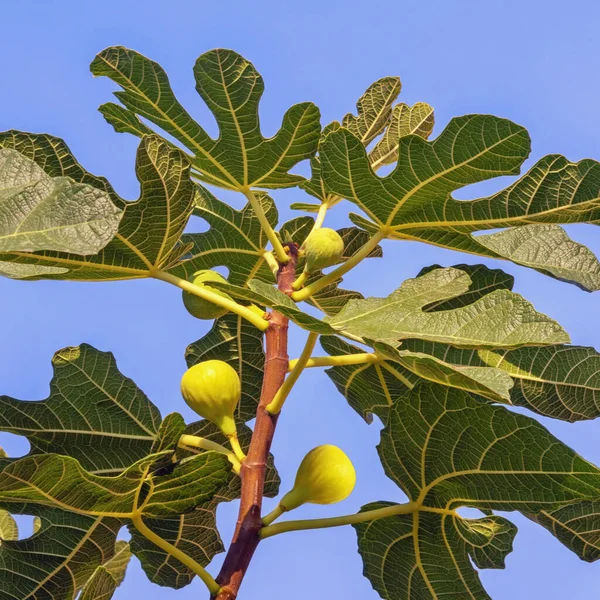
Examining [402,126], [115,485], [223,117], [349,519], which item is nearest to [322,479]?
[349,519]

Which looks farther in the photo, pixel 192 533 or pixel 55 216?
pixel 192 533

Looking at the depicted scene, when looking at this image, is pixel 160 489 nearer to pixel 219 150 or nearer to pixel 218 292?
pixel 218 292

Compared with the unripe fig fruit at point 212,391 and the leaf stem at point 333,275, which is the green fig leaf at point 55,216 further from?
the leaf stem at point 333,275

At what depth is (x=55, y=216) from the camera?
4.02 ft

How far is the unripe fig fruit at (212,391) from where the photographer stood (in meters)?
1.53

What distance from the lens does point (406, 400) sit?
5.14 ft

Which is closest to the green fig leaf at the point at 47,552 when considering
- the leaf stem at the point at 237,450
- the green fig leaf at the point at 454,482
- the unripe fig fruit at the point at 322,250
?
the leaf stem at the point at 237,450

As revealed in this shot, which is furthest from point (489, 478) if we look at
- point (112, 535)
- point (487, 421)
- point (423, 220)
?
point (112, 535)

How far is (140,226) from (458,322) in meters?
0.64

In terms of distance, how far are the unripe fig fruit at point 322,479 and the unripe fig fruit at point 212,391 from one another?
0.53 ft

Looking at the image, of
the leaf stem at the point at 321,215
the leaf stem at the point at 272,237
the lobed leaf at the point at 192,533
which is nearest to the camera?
the leaf stem at the point at 272,237

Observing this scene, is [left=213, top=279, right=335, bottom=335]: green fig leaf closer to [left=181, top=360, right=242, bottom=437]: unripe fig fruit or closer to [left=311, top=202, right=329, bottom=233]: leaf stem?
[left=181, top=360, right=242, bottom=437]: unripe fig fruit

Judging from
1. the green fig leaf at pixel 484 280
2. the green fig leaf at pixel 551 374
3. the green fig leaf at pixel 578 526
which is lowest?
the green fig leaf at pixel 578 526

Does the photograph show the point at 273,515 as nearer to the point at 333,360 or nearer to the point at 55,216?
the point at 333,360
